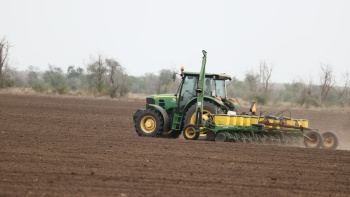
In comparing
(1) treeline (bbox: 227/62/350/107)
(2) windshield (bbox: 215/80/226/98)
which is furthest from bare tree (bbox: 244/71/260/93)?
(2) windshield (bbox: 215/80/226/98)

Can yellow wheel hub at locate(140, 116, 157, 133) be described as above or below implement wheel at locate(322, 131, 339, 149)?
above

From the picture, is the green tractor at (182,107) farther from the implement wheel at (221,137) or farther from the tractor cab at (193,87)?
the implement wheel at (221,137)

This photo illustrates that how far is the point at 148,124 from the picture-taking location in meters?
19.1

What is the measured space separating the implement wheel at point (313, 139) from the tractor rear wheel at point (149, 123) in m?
3.94

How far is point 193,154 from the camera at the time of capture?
14.5 metres

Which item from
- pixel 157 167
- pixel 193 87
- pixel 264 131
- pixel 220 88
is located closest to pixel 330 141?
pixel 264 131

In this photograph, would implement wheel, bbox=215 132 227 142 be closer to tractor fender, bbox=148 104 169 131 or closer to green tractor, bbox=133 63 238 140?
green tractor, bbox=133 63 238 140

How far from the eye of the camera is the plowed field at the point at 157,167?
977 centimetres

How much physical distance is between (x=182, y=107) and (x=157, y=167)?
700 centimetres

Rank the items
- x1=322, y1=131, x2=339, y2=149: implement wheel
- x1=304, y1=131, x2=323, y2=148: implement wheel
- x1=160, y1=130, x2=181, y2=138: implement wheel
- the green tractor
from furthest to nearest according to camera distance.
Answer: x1=160, y1=130, x2=181, y2=138: implement wheel < the green tractor < x1=322, y1=131, x2=339, y2=149: implement wheel < x1=304, y1=131, x2=323, y2=148: implement wheel

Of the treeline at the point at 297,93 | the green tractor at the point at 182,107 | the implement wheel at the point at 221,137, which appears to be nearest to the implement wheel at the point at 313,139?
the implement wheel at the point at 221,137

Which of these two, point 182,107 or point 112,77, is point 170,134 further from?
point 112,77

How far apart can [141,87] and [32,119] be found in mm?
74615

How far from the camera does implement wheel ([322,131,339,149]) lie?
1769cm
